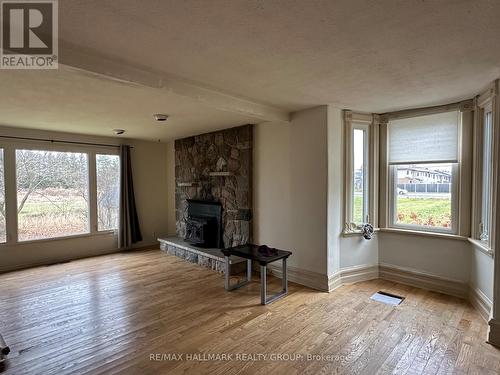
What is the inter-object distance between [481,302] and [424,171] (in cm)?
163

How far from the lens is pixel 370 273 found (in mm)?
3986

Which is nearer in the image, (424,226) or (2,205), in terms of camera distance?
(424,226)

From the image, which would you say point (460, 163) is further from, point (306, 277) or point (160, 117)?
point (160, 117)

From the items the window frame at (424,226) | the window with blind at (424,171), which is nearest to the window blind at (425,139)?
the window with blind at (424,171)

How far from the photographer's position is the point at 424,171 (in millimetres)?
3686

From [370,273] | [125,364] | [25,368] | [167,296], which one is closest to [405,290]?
[370,273]

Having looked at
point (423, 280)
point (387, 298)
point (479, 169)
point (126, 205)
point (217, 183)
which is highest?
point (479, 169)

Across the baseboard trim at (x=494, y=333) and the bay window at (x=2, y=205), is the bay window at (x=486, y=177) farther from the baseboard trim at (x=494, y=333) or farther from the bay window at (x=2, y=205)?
the bay window at (x=2, y=205)

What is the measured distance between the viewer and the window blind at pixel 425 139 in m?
3.41

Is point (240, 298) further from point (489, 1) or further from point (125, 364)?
point (489, 1)

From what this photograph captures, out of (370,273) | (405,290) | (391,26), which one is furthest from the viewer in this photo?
(370,273)

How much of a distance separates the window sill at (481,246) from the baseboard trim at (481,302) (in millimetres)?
467

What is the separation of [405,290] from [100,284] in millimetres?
4068

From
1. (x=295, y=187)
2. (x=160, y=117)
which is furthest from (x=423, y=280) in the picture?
(x=160, y=117)
